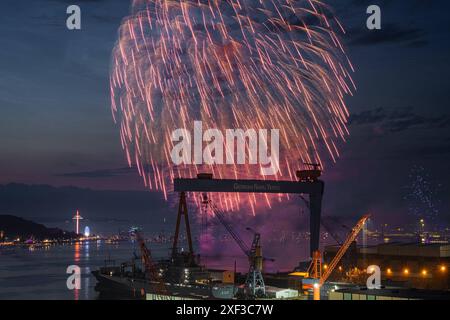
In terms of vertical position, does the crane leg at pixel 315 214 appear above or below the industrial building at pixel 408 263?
above

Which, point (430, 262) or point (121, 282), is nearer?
point (430, 262)

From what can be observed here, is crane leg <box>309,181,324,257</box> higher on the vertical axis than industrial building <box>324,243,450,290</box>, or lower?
higher

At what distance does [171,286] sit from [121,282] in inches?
464

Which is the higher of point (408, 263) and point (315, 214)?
point (315, 214)

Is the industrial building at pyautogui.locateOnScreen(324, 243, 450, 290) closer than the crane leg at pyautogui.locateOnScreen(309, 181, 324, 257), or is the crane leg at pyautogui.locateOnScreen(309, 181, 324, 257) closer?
the industrial building at pyautogui.locateOnScreen(324, 243, 450, 290)

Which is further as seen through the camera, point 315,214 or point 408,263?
point 408,263

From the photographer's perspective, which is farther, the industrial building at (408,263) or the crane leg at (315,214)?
the crane leg at (315,214)
